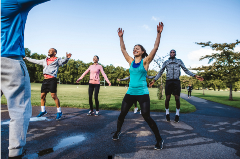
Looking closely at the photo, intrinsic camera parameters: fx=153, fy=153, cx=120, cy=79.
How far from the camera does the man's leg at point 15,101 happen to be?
5.35ft

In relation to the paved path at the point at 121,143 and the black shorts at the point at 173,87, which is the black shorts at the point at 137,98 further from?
the black shorts at the point at 173,87

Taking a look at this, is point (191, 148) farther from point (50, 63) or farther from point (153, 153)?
point (50, 63)

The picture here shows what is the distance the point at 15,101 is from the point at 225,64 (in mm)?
19414

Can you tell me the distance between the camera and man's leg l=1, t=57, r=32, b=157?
163cm

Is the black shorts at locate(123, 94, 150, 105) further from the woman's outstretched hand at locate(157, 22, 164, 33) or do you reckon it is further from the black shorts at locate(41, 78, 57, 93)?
the black shorts at locate(41, 78, 57, 93)

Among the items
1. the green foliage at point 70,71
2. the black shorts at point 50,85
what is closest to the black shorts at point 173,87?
the black shorts at point 50,85

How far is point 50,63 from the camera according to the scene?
486 centimetres

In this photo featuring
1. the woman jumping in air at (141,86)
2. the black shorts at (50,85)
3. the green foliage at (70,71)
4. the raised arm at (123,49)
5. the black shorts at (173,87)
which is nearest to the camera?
the woman jumping in air at (141,86)

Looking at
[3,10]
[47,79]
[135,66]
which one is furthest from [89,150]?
[47,79]

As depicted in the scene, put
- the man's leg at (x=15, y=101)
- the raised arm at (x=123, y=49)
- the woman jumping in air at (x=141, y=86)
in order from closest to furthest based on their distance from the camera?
the man's leg at (x=15, y=101), the woman jumping in air at (x=141, y=86), the raised arm at (x=123, y=49)

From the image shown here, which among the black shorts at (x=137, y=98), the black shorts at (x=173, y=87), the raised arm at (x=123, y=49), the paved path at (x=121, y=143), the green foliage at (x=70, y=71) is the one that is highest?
the green foliage at (x=70, y=71)

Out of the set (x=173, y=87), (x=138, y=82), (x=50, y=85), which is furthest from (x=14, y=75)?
(x=173, y=87)

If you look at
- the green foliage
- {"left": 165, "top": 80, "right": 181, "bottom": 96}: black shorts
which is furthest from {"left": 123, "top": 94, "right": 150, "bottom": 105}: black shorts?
the green foliage

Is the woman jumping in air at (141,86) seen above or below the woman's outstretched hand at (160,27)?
below
